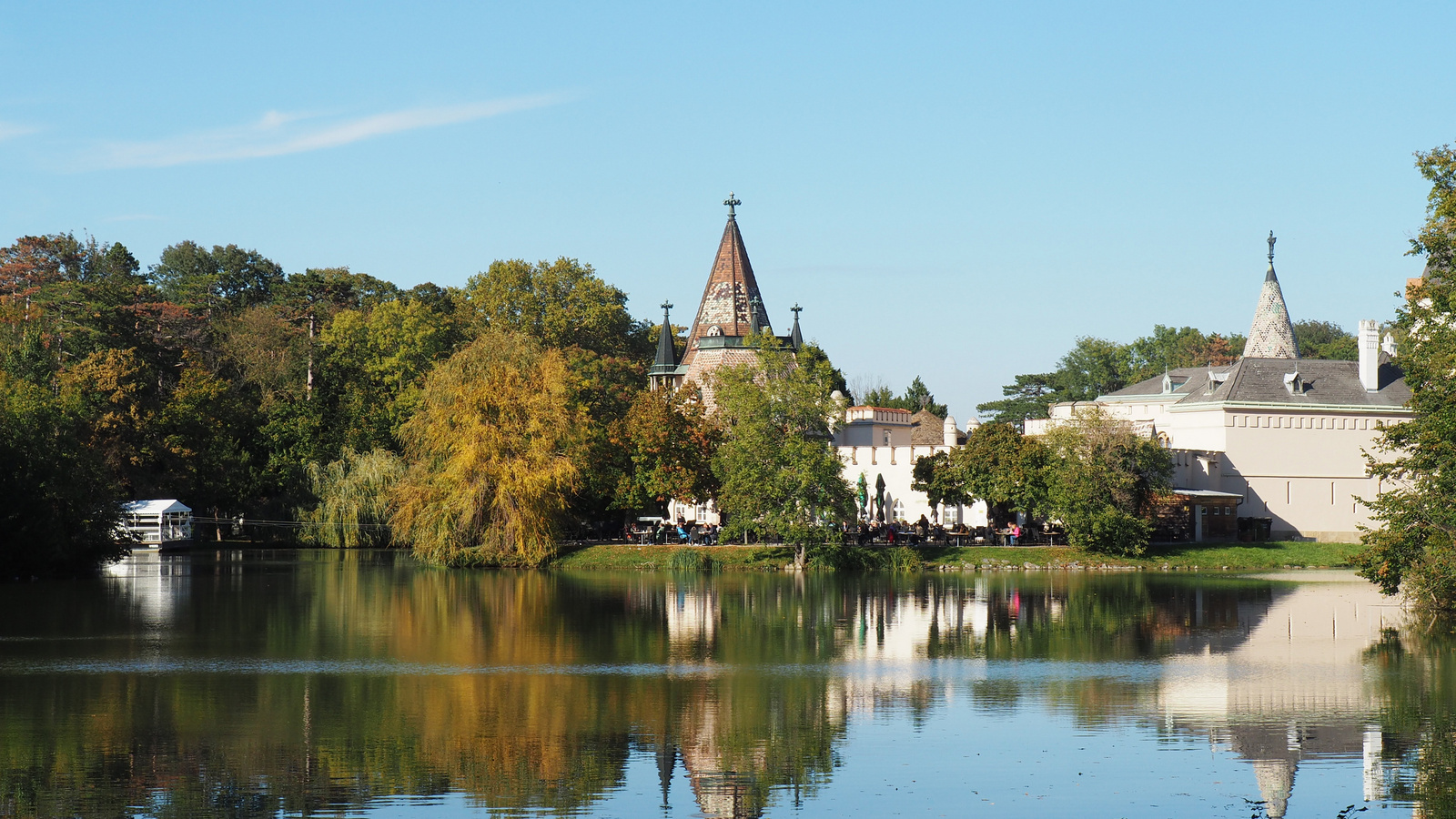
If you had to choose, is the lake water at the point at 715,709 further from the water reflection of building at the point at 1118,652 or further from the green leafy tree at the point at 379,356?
the green leafy tree at the point at 379,356

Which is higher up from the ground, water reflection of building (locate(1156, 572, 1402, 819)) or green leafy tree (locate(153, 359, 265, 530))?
green leafy tree (locate(153, 359, 265, 530))

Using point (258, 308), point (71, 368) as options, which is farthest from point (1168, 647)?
point (258, 308)

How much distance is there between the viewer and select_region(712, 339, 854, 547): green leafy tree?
43.3 metres

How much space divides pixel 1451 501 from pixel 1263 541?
26.4 meters

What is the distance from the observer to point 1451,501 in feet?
85.4

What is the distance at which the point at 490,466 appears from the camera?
43000mm

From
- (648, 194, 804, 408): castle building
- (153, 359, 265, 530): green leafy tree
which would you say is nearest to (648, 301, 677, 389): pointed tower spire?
(648, 194, 804, 408): castle building

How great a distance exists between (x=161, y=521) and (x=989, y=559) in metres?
29.9

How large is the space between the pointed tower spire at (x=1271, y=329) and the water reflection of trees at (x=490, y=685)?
97.0ft

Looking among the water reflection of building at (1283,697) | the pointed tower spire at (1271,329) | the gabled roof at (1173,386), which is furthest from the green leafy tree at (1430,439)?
the pointed tower spire at (1271,329)

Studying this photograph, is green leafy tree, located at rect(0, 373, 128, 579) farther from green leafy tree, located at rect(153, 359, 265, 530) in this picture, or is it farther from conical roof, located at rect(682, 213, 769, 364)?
conical roof, located at rect(682, 213, 769, 364)

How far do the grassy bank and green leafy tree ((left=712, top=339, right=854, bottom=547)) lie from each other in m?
0.93

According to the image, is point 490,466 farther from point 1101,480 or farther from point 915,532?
point 1101,480

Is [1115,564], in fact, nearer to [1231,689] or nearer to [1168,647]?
[1168,647]
